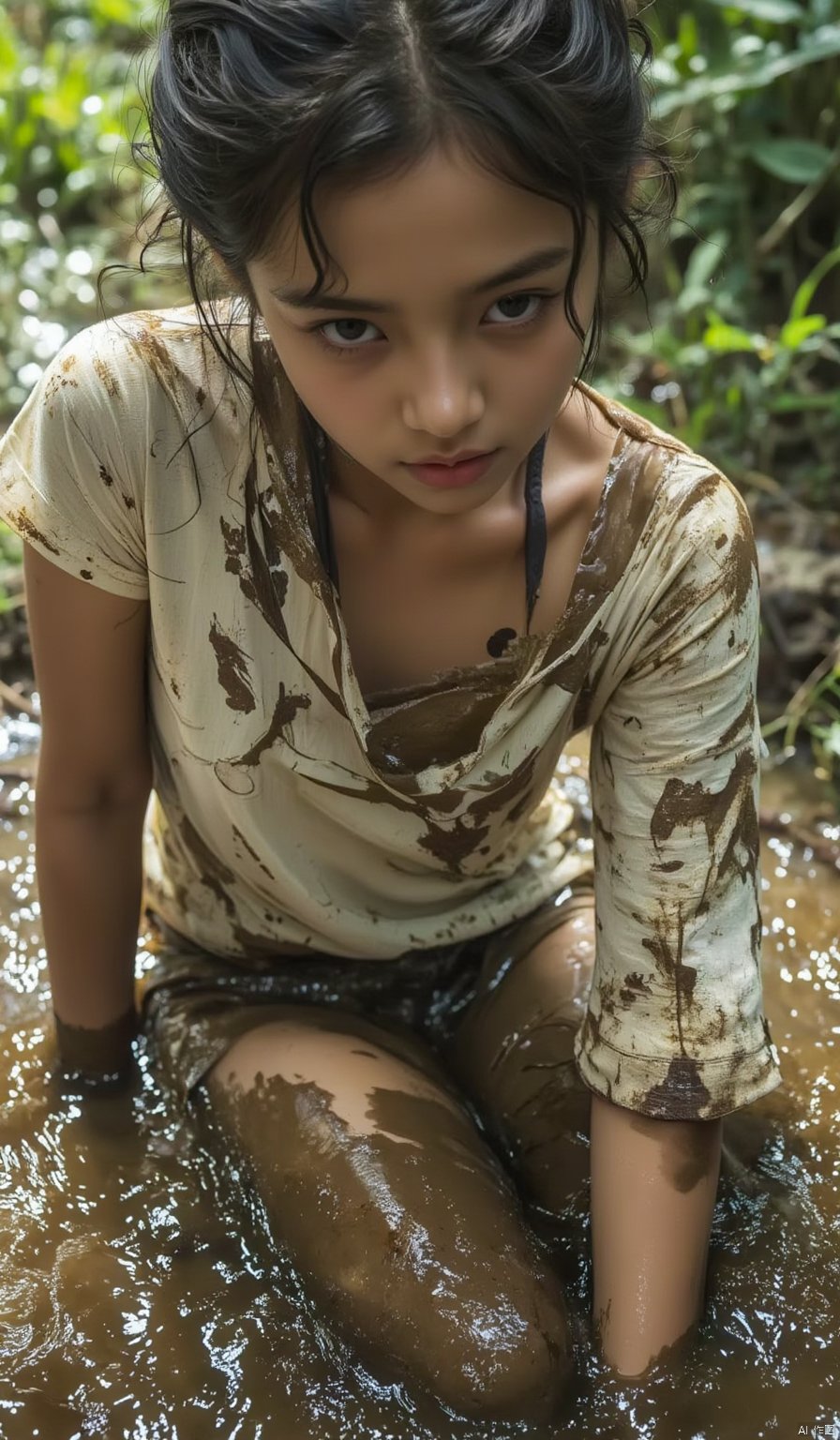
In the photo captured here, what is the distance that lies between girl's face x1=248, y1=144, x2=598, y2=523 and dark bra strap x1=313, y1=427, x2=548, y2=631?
20cm

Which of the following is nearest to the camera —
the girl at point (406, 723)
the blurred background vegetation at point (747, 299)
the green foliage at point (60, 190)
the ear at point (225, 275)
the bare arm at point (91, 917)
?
the ear at point (225, 275)

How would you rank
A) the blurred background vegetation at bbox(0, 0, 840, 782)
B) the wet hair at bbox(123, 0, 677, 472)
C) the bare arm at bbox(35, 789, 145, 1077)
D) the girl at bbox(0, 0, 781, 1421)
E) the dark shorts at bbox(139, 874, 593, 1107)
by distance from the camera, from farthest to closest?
the blurred background vegetation at bbox(0, 0, 840, 782)
the dark shorts at bbox(139, 874, 593, 1107)
the bare arm at bbox(35, 789, 145, 1077)
the girl at bbox(0, 0, 781, 1421)
the wet hair at bbox(123, 0, 677, 472)

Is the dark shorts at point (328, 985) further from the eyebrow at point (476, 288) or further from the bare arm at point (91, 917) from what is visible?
the eyebrow at point (476, 288)

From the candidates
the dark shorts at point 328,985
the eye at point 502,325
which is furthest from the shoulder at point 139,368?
the dark shorts at point 328,985

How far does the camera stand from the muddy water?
162cm

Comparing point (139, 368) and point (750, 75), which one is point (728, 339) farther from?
point (139, 368)

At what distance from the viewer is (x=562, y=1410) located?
1626mm

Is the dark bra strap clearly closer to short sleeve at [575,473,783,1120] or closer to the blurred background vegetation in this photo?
short sleeve at [575,473,783,1120]

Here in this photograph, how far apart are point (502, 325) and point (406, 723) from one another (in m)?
0.51

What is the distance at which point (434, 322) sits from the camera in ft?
4.16

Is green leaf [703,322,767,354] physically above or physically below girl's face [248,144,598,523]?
below

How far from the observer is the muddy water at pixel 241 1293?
5.32ft

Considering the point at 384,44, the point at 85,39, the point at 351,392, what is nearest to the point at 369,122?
the point at 384,44

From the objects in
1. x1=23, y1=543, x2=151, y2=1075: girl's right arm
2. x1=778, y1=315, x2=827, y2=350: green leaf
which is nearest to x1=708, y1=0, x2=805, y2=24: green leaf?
x1=778, y1=315, x2=827, y2=350: green leaf
